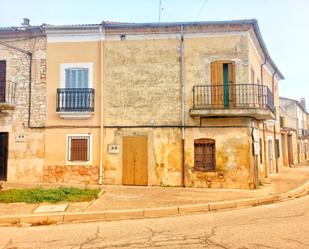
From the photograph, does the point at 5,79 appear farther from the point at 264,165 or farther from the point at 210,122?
the point at 264,165

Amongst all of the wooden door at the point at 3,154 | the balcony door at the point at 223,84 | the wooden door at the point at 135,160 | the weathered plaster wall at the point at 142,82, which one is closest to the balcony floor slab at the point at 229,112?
the balcony door at the point at 223,84

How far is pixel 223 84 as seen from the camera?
13.3 meters

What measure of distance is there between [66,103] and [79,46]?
2.61 metres

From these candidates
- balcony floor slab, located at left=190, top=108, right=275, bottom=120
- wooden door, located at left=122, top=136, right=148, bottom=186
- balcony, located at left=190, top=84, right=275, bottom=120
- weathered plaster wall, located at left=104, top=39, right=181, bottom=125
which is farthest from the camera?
weathered plaster wall, located at left=104, top=39, right=181, bottom=125

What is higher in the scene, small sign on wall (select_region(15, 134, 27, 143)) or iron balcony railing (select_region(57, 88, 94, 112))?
iron balcony railing (select_region(57, 88, 94, 112))

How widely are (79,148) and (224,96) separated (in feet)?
21.7

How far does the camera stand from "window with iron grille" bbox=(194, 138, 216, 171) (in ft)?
43.0

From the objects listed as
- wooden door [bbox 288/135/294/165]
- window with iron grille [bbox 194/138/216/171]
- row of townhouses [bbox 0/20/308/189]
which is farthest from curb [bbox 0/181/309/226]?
wooden door [bbox 288/135/294/165]

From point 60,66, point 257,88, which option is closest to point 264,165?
point 257,88

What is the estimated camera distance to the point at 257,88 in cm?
1371

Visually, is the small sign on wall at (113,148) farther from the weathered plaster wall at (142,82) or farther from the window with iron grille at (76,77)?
the window with iron grille at (76,77)

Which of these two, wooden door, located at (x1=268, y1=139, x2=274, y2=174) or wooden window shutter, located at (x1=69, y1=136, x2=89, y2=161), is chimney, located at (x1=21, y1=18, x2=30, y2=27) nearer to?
wooden window shutter, located at (x1=69, y1=136, x2=89, y2=161)

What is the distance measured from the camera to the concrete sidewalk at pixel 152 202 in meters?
8.20

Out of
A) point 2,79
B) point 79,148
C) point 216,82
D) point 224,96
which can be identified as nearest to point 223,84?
point 216,82
